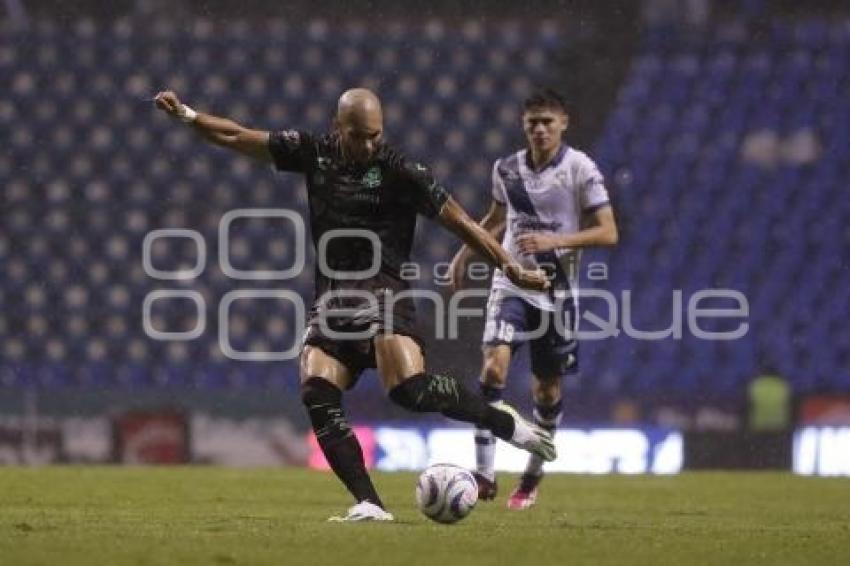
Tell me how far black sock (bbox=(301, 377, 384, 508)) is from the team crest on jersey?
818mm

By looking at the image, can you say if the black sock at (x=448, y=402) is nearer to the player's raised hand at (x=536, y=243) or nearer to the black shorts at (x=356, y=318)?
the black shorts at (x=356, y=318)

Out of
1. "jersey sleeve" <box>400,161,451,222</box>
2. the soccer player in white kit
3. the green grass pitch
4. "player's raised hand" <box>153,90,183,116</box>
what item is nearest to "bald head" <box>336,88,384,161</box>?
"jersey sleeve" <box>400,161,451,222</box>

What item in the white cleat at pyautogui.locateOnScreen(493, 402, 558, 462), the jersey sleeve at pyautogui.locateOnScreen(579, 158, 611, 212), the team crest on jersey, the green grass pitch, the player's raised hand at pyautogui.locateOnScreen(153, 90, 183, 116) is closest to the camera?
the green grass pitch

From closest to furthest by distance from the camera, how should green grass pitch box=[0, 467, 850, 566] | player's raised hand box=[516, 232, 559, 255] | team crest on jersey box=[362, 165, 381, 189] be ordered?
1. green grass pitch box=[0, 467, 850, 566]
2. team crest on jersey box=[362, 165, 381, 189]
3. player's raised hand box=[516, 232, 559, 255]

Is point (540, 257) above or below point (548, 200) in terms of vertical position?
below

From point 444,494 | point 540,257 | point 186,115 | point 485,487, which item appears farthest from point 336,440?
point 540,257

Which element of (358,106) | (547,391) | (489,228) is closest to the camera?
(358,106)

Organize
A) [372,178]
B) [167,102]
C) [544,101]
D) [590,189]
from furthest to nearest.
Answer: [590,189] < [544,101] < [372,178] < [167,102]

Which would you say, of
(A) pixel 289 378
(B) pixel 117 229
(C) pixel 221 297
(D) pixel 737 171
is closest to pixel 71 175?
(B) pixel 117 229

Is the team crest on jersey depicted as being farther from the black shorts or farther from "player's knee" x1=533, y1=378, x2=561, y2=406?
"player's knee" x1=533, y1=378, x2=561, y2=406

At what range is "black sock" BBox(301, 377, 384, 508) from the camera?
23.3 ft

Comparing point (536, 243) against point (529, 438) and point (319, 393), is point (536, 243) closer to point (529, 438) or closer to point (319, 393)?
point (529, 438)

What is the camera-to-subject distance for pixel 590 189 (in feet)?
29.5

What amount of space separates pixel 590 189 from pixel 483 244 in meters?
1.88
